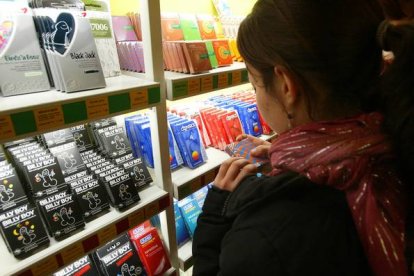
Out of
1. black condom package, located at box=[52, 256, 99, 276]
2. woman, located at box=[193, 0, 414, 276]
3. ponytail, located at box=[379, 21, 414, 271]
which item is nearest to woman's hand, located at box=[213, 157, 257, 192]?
woman, located at box=[193, 0, 414, 276]

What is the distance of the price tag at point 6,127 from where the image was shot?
0.71 m

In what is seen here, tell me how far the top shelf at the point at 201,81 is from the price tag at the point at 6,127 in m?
0.50

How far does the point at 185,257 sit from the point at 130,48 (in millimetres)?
983

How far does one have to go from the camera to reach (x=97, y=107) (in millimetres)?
866

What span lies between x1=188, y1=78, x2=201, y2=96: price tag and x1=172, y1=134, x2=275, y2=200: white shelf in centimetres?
37

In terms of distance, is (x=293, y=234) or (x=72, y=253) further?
(x=72, y=253)

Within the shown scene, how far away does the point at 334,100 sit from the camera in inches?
25.3

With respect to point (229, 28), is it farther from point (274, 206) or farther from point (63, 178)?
point (274, 206)

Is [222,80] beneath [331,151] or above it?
above

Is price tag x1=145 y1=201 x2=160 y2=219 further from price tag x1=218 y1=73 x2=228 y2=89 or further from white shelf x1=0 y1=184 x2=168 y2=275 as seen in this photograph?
price tag x1=218 y1=73 x2=228 y2=89

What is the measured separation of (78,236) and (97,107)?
430mm

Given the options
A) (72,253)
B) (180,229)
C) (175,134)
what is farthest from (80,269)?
(175,134)

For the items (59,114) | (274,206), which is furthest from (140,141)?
(274,206)

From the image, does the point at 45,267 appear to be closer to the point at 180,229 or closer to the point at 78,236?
the point at 78,236
